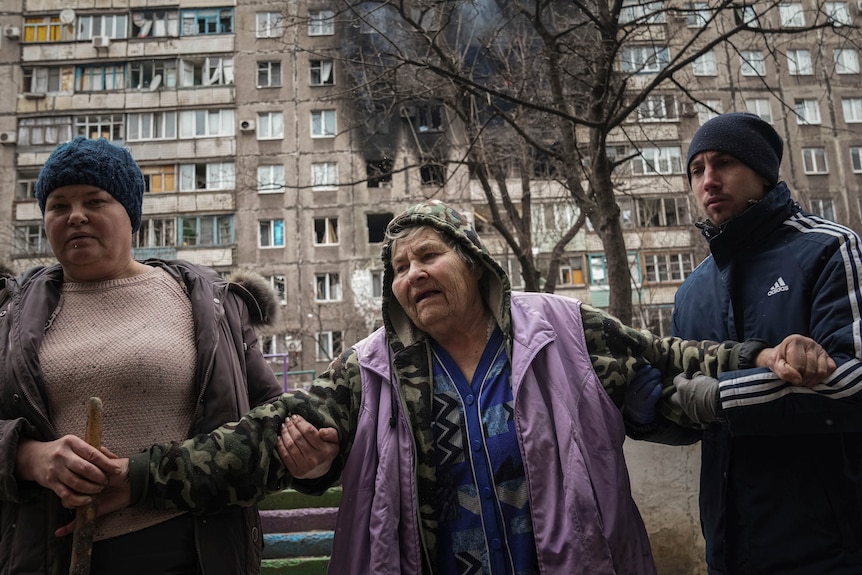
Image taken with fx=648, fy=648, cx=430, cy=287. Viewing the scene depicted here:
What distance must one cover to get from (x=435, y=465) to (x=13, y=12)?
38665mm

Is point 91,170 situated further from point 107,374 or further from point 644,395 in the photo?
point 644,395

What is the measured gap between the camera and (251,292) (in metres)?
2.58

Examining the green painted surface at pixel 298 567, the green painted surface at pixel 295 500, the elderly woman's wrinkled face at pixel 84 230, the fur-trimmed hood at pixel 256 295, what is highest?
the elderly woman's wrinkled face at pixel 84 230

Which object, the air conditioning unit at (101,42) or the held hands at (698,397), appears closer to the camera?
the held hands at (698,397)

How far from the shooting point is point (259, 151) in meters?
30.4

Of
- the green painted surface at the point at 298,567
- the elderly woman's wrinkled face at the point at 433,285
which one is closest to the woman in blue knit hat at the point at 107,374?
the elderly woman's wrinkled face at the point at 433,285

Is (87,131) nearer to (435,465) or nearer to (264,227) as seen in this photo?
(264,227)

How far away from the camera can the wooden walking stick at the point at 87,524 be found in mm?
1868

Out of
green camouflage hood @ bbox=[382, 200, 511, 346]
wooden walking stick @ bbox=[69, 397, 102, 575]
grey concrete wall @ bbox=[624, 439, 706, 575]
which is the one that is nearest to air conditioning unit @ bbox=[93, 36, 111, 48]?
grey concrete wall @ bbox=[624, 439, 706, 575]

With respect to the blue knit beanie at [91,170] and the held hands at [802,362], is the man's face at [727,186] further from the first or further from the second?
the blue knit beanie at [91,170]

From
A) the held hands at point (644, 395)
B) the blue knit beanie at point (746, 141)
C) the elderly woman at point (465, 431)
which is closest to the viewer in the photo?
the elderly woman at point (465, 431)

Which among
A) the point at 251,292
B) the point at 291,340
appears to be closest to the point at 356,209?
the point at 291,340

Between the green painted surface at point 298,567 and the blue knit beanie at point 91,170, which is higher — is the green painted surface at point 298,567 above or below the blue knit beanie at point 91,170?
below

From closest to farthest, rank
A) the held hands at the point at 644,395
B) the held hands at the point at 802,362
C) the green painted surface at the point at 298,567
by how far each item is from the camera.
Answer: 1. the held hands at the point at 802,362
2. the held hands at the point at 644,395
3. the green painted surface at the point at 298,567
